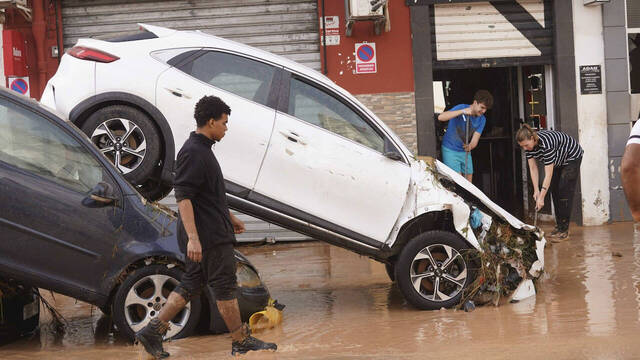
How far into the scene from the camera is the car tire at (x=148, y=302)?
6012mm

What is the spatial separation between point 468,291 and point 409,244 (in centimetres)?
66

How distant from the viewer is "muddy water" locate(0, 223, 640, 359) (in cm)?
558

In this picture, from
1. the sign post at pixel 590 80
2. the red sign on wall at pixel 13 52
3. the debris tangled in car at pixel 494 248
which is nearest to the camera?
the debris tangled in car at pixel 494 248

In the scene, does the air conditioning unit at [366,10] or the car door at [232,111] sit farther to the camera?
the air conditioning unit at [366,10]

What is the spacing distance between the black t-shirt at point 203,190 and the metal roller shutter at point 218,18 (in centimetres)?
694

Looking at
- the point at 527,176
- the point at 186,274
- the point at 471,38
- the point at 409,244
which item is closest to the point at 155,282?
the point at 186,274

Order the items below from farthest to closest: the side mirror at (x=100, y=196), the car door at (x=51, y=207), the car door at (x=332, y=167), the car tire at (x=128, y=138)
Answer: the car door at (x=332, y=167) → the car tire at (x=128, y=138) → the side mirror at (x=100, y=196) → the car door at (x=51, y=207)

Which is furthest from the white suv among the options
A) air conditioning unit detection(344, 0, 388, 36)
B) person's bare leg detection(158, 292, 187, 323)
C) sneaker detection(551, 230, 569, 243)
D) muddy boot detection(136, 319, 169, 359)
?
air conditioning unit detection(344, 0, 388, 36)

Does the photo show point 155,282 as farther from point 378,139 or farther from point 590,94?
point 590,94

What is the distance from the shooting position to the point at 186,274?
5527 millimetres

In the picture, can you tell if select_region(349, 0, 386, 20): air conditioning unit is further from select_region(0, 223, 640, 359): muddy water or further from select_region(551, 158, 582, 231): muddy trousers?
select_region(0, 223, 640, 359): muddy water

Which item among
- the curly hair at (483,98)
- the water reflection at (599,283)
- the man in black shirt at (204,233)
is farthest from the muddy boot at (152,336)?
the curly hair at (483,98)

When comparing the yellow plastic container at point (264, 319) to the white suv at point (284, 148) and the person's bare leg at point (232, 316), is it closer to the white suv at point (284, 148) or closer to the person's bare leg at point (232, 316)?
the white suv at point (284, 148)

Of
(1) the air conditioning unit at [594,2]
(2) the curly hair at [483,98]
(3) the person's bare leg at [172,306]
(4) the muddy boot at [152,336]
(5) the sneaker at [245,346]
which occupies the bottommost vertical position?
(5) the sneaker at [245,346]
